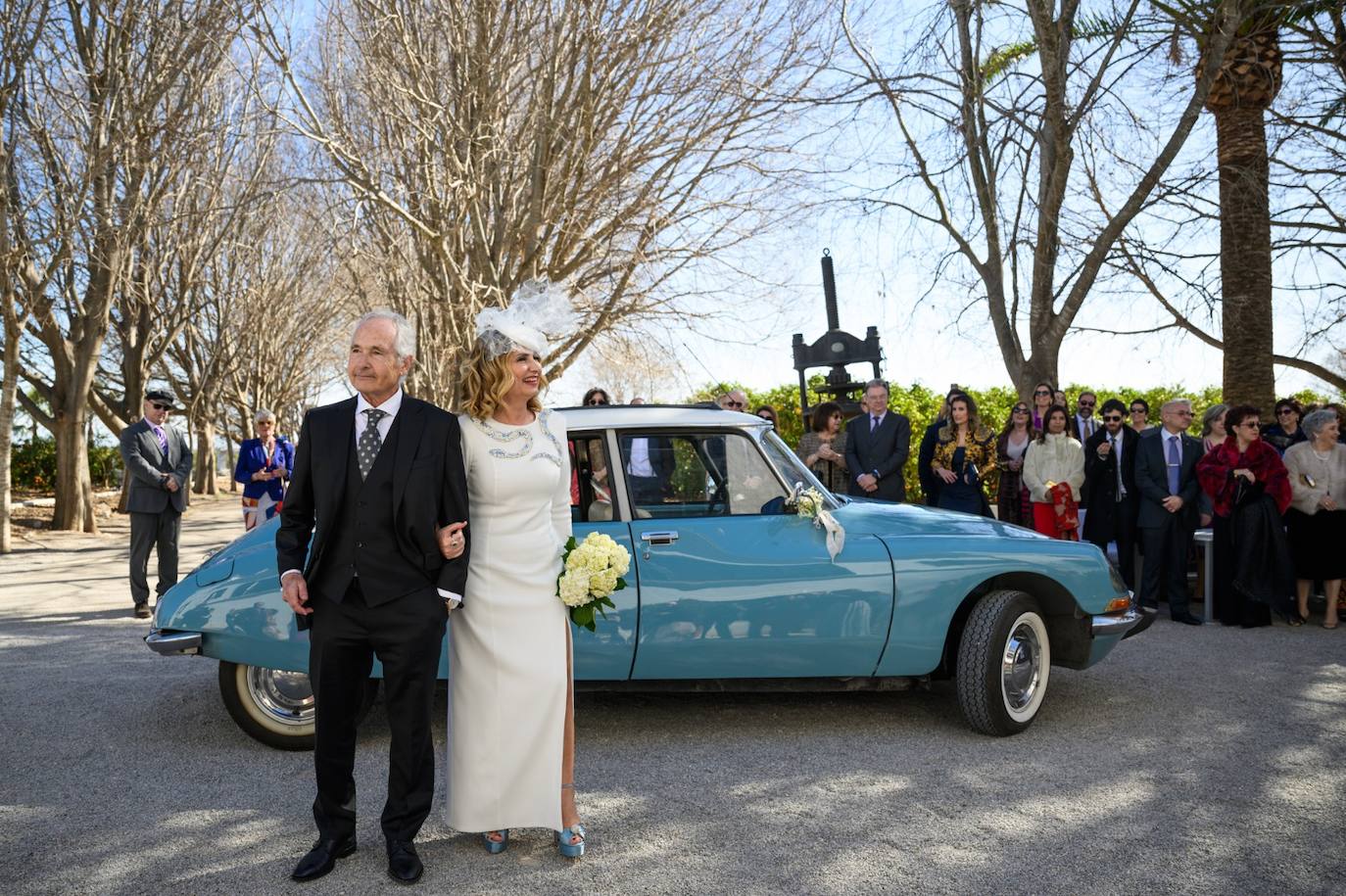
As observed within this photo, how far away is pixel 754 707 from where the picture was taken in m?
5.90

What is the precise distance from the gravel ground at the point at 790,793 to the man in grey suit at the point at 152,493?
2450 mm

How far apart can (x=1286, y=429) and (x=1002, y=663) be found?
635 cm

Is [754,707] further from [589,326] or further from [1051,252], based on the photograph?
[589,326]

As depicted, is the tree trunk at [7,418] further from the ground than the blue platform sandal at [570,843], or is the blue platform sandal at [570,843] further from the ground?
the tree trunk at [7,418]

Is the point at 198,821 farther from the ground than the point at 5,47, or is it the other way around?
the point at 5,47

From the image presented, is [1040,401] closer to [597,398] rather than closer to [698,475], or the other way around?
[597,398]

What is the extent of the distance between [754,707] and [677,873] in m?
2.28

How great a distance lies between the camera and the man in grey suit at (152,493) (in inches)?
368

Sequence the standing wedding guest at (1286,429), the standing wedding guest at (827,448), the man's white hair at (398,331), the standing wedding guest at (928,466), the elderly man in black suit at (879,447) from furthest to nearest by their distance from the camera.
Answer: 1. the standing wedding guest at (1286,429)
2. the standing wedding guest at (928,466)
3. the standing wedding guest at (827,448)
4. the elderly man in black suit at (879,447)
5. the man's white hair at (398,331)

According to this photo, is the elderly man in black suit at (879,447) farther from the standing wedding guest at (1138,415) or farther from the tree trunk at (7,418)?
the tree trunk at (7,418)

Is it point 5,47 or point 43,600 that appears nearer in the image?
point 43,600

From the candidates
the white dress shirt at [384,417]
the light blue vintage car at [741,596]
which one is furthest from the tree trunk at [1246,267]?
the white dress shirt at [384,417]

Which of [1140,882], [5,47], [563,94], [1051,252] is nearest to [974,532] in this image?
[1140,882]

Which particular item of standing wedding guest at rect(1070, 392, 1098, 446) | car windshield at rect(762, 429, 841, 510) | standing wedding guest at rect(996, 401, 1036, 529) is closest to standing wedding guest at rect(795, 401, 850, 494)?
standing wedding guest at rect(996, 401, 1036, 529)
